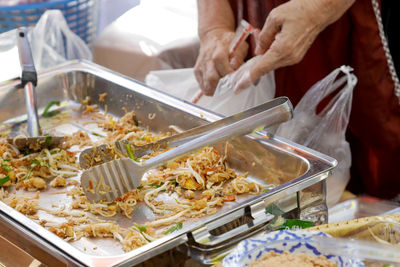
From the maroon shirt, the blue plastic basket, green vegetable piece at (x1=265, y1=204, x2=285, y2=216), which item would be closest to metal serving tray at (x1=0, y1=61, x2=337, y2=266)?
green vegetable piece at (x1=265, y1=204, x2=285, y2=216)

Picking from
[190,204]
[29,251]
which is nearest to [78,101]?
[190,204]

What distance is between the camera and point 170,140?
47.7 inches

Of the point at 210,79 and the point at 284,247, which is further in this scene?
the point at 210,79

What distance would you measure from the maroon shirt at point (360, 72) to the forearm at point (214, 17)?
5cm

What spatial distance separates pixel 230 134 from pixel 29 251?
448 mm

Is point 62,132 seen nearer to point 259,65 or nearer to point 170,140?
point 170,140

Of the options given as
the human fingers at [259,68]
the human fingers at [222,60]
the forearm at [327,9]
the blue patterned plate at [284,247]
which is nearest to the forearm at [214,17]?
the human fingers at [222,60]

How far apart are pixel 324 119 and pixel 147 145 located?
70cm

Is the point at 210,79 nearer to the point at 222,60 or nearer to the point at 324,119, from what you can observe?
the point at 222,60

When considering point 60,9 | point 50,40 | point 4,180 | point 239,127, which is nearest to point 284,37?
point 239,127

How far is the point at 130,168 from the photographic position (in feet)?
3.79

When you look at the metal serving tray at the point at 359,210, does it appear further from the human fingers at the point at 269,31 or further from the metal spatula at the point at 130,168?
the human fingers at the point at 269,31

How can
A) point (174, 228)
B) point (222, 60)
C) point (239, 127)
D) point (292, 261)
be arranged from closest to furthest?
point (292, 261), point (174, 228), point (239, 127), point (222, 60)

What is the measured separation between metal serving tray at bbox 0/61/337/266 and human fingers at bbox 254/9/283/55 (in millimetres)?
333
